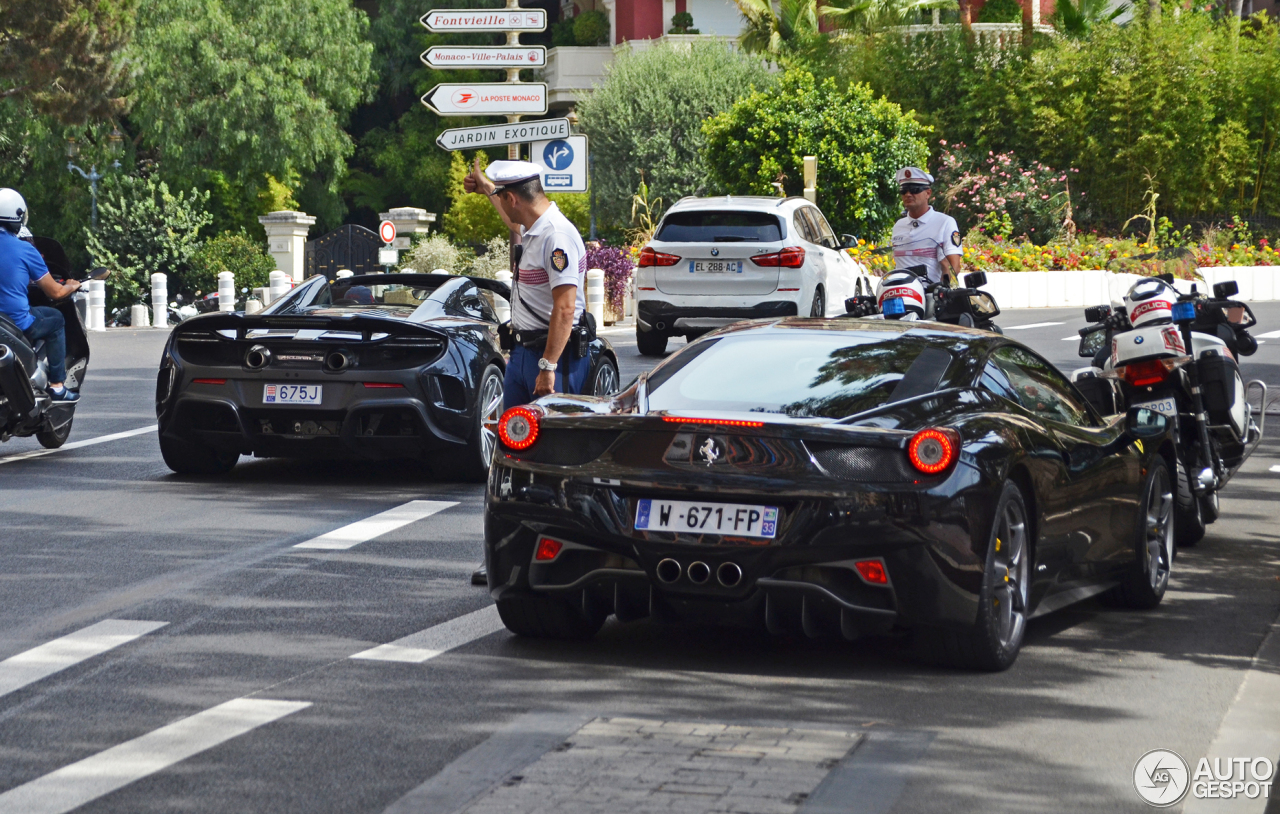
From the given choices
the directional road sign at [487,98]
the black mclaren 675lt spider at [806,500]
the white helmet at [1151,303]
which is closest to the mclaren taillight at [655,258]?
the directional road sign at [487,98]

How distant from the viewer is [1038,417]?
22.1 ft

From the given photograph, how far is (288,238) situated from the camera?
146ft

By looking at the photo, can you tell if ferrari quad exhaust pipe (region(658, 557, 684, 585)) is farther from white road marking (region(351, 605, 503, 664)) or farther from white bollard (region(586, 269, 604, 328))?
white bollard (region(586, 269, 604, 328))

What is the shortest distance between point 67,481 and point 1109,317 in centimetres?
620

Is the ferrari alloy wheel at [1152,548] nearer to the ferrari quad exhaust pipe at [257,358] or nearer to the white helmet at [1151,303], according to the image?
the white helmet at [1151,303]

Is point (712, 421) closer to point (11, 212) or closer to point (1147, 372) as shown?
point (1147, 372)

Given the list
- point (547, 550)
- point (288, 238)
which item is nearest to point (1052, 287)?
point (288, 238)

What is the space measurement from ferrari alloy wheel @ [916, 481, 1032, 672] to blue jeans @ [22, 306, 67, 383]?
8.08 meters

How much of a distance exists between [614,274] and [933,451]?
989 inches

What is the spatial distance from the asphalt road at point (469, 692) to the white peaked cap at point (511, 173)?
173 cm

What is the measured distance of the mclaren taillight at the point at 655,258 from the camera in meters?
20.5

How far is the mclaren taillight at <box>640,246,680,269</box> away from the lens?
67.4 feet

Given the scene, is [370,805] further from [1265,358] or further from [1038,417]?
[1265,358]

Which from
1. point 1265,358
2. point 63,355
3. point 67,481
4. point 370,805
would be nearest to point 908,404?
point 370,805
